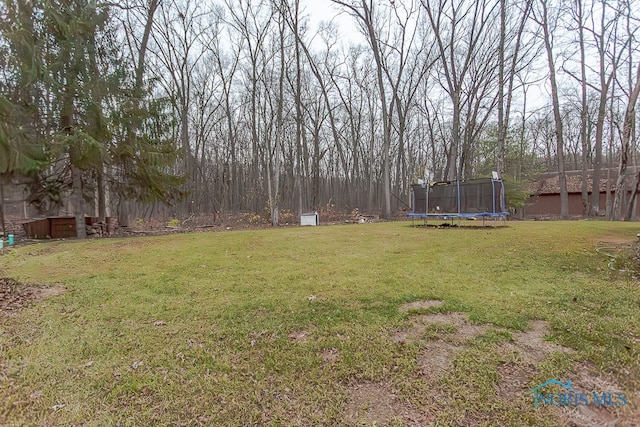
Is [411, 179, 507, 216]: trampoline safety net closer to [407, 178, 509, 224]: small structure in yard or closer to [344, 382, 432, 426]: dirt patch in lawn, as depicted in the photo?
[407, 178, 509, 224]: small structure in yard

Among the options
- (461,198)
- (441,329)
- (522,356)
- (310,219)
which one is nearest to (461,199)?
(461,198)

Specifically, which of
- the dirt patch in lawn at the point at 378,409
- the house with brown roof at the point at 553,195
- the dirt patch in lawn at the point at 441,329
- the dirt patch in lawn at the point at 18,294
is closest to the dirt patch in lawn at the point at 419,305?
the dirt patch in lawn at the point at 441,329

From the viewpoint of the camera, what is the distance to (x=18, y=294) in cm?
347

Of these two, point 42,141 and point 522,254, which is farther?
point 42,141

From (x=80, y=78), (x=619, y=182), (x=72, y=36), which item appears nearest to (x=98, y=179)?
(x=80, y=78)

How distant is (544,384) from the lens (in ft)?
5.51

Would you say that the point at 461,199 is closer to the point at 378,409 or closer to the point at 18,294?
the point at 378,409

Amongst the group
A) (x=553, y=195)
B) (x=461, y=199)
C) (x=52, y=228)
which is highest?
(x=553, y=195)

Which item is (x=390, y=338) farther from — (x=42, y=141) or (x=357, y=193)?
(x=357, y=193)

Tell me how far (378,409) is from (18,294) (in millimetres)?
4298

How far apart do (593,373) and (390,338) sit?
47.5 inches

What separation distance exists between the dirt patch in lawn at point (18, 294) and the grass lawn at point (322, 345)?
0.15 metres

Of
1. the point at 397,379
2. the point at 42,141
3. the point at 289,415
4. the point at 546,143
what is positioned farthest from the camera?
the point at 546,143

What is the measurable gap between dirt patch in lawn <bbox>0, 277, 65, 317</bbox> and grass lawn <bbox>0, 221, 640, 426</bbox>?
15cm
